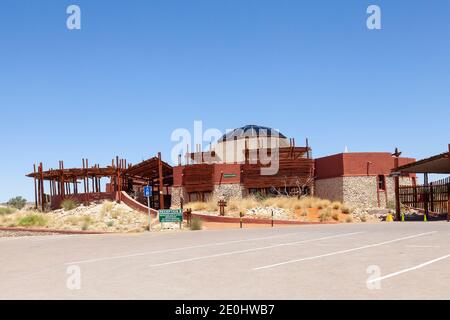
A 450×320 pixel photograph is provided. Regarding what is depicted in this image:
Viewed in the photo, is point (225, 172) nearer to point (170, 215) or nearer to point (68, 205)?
point (68, 205)

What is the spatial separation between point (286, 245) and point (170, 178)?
39.1m

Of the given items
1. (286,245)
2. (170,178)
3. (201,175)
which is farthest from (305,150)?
(286,245)

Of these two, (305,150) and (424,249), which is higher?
(305,150)

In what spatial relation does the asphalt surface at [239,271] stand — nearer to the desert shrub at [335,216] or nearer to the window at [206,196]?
the desert shrub at [335,216]

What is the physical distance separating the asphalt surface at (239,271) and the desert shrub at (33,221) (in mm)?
22726

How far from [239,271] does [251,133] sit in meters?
48.1

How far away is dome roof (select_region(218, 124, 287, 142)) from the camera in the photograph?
57.9 m

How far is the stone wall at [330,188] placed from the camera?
44656mm

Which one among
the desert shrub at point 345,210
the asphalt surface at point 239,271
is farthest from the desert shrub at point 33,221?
the desert shrub at point 345,210

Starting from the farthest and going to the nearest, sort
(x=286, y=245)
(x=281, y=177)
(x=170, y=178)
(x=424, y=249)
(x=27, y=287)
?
(x=170, y=178) → (x=281, y=177) → (x=286, y=245) → (x=424, y=249) → (x=27, y=287)

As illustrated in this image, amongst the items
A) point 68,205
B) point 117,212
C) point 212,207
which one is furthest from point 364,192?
point 68,205
